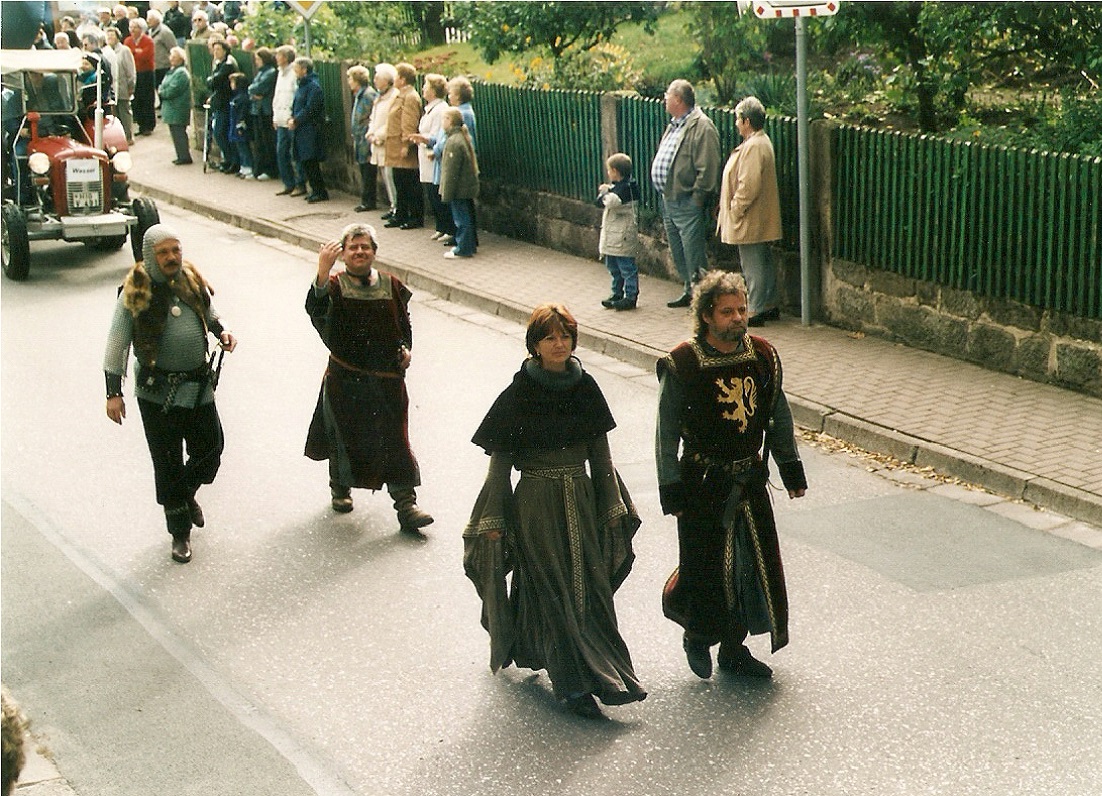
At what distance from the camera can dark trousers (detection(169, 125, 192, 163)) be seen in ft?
81.5

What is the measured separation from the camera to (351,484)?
9.31 m

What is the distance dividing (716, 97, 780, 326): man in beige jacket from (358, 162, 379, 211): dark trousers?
7308 mm

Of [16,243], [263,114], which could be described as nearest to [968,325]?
[16,243]

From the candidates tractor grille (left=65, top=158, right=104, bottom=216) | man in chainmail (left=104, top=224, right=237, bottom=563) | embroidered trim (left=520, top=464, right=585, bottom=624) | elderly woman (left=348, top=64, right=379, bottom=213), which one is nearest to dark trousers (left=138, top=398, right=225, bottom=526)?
man in chainmail (left=104, top=224, right=237, bottom=563)

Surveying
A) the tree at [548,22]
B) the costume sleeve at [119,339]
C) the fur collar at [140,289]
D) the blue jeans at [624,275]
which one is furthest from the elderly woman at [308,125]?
the costume sleeve at [119,339]

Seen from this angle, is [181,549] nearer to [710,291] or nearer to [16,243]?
[710,291]

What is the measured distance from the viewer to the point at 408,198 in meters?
18.8

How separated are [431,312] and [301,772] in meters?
8.99

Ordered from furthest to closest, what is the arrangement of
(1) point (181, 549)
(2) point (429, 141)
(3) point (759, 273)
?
(2) point (429, 141) → (3) point (759, 273) → (1) point (181, 549)

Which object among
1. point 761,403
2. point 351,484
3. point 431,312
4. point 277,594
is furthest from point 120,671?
point 431,312

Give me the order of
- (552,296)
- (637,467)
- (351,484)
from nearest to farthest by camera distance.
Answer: (351,484) < (637,467) < (552,296)

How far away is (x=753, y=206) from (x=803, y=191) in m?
0.44

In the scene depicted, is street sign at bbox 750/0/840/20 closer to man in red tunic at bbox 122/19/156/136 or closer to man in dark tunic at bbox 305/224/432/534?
man in dark tunic at bbox 305/224/432/534

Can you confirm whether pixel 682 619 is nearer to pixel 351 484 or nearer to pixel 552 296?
pixel 351 484
